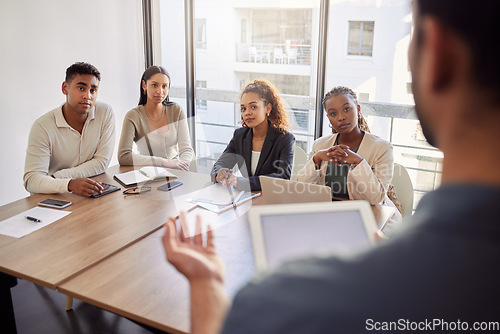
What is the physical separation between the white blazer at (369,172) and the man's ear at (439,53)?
5.78 ft

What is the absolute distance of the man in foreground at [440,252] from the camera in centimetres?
38

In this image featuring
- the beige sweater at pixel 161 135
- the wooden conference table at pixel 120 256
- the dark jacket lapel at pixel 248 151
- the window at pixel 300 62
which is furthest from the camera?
the window at pixel 300 62

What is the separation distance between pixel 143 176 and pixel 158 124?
0.85m

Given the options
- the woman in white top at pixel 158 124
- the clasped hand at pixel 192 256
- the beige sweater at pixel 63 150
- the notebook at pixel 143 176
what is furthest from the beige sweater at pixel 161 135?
the clasped hand at pixel 192 256

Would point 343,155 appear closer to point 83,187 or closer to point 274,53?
point 83,187

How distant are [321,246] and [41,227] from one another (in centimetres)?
156

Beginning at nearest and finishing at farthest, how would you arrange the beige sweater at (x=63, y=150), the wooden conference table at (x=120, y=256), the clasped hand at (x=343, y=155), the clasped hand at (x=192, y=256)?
the clasped hand at (x=192, y=256)
the wooden conference table at (x=120, y=256)
the clasped hand at (x=343, y=155)
the beige sweater at (x=63, y=150)

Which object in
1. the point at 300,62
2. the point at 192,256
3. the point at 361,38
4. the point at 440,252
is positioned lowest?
the point at 192,256

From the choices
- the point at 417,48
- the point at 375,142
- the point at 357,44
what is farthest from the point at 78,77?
the point at 417,48

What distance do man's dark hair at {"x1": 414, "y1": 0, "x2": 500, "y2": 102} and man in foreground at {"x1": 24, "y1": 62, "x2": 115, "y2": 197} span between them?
8.09 ft

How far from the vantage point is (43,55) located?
3562mm

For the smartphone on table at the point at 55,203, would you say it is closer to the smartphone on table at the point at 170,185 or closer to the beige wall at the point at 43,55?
the smartphone on table at the point at 170,185

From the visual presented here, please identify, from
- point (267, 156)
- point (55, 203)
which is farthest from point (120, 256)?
point (267, 156)

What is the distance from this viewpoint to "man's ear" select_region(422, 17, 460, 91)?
0.39 meters
